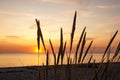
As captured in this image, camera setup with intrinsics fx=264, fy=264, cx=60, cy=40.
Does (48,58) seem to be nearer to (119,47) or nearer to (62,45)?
(62,45)

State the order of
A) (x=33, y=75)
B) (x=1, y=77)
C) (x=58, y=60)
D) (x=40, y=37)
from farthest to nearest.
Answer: (x=33, y=75)
(x=1, y=77)
(x=58, y=60)
(x=40, y=37)

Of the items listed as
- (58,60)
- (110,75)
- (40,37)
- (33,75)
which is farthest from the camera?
(33,75)

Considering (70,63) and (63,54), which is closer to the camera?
(63,54)

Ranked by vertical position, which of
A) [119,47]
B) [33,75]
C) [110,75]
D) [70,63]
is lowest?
[33,75]

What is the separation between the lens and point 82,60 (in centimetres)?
214

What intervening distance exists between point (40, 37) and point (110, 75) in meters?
0.93

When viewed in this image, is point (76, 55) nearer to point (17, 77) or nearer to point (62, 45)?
point (62, 45)

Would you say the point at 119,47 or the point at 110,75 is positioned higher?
the point at 119,47

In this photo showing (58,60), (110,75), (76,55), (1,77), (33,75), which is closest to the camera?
(58,60)

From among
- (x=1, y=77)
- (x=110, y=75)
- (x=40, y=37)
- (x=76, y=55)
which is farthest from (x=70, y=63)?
(x=1, y=77)

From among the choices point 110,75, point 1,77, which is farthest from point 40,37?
point 1,77

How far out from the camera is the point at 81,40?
79.8 inches

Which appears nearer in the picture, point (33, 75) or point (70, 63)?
point (70, 63)

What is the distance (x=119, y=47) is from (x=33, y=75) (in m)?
9.27
